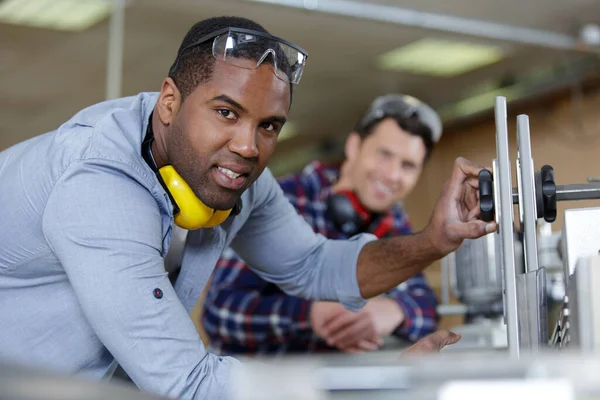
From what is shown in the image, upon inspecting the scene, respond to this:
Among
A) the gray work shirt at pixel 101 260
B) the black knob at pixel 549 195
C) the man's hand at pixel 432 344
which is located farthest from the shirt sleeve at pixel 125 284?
the black knob at pixel 549 195

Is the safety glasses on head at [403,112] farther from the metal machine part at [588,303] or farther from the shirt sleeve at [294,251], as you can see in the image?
the metal machine part at [588,303]

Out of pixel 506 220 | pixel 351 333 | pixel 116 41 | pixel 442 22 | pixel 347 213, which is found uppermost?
pixel 442 22

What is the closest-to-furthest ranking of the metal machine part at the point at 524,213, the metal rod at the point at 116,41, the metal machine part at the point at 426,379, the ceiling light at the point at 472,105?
the metal machine part at the point at 426,379
the metal machine part at the point at 524,213
the metal rod at the point at 116,41
the ceiling light at the point at 472,105

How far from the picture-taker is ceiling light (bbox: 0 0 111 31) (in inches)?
170

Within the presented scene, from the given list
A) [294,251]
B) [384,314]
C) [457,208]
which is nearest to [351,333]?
[384,314]

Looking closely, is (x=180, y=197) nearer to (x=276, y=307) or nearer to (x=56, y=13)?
(x=276, y=307)

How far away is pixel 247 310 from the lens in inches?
79.7

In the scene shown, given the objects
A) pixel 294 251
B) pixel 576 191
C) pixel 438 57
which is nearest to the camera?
pixel 576 191

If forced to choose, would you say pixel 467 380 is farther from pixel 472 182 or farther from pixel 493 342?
pixel 493 342

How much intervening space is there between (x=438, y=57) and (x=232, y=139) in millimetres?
4444

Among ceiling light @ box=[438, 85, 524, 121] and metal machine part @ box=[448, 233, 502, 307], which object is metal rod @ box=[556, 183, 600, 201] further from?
ceiling light @ box=[438, 85, 524, 121]

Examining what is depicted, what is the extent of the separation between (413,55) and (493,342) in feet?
12.5

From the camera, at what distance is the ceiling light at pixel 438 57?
503 cm

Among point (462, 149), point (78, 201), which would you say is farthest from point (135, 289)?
point (462, 149)
